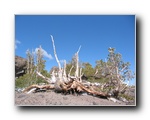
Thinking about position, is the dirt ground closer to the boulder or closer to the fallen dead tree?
the fallen dead tree

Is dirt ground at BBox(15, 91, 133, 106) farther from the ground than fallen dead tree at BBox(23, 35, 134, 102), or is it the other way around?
fallen dead tree at BBox(23, 35, 134, 102)

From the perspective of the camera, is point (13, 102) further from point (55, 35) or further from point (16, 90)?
point (55, 35)

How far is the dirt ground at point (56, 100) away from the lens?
12.3ft

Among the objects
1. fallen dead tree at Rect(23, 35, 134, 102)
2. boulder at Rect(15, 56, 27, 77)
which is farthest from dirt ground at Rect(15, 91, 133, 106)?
boulder at Rect(15, 56, 27, 77)

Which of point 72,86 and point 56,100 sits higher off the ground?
point 72,86

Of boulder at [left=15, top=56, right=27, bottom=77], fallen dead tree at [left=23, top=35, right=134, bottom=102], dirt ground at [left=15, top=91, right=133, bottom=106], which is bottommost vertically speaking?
dirt ground at [left=15, top=91, right=133, bottom=106]

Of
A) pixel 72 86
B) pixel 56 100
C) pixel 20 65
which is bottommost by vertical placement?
pixel 56 100

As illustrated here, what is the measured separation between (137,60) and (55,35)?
84 centimetres

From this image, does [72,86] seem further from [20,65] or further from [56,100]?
[20,65]

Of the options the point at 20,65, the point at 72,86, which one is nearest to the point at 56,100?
the point at 72,86

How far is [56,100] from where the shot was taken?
375 centimetres

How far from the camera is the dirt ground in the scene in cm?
374

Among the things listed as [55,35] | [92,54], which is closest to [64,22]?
[55,35]

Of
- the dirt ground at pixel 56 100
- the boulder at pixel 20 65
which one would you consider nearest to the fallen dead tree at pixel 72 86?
the dirt ground at pixel 56 100
